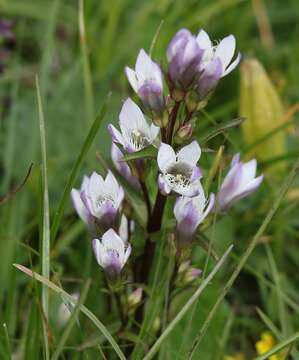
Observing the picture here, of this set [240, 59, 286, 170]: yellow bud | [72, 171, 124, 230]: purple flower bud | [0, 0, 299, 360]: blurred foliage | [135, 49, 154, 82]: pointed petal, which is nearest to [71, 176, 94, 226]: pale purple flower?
[72, 171, 124, 230]: purple flower bud

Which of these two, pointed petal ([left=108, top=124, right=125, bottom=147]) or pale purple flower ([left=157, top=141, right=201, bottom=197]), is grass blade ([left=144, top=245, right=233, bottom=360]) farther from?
pointed petal ([left=108, top=124, right=125, bottom=147])

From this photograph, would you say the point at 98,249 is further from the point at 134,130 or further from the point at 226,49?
the point at 226,49

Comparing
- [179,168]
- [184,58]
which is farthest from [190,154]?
[184,58]

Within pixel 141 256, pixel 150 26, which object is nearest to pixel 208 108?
pixel 150 26

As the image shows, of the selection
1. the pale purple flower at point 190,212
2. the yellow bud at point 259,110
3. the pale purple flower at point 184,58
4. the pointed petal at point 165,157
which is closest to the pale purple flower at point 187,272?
the pale purple flower at point 190,212

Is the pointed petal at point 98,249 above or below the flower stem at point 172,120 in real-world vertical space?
below

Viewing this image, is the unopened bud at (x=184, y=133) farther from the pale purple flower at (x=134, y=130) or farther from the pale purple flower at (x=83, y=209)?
the pale purple flower at (x=83, y=209)
